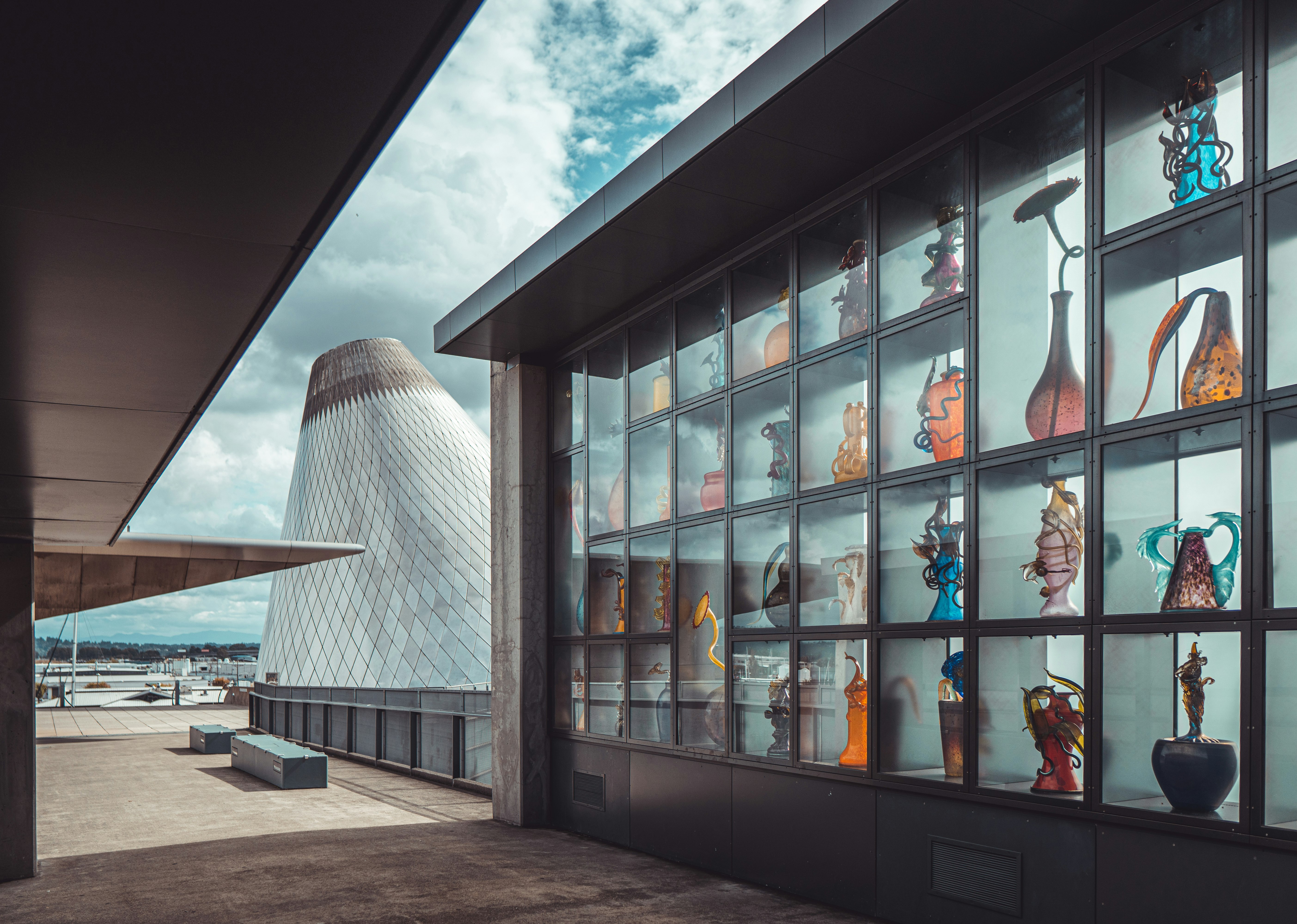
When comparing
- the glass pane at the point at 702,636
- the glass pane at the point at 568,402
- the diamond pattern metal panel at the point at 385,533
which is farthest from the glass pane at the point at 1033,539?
the diamond pattern metal panel at the point at 385,533

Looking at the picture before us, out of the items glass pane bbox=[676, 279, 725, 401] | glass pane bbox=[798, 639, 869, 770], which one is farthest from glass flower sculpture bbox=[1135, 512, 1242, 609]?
glass pane bbox=[676, 279, 725, 401]

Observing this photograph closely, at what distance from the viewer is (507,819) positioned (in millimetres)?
12156

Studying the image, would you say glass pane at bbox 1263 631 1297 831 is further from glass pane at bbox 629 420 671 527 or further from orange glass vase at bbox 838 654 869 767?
glass pane at bbox 629 420 671 527

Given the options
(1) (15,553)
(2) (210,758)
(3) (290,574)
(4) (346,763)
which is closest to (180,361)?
(1) (15,553)

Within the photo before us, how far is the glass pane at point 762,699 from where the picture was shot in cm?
871

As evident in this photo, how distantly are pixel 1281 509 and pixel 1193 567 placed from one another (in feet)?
1.89

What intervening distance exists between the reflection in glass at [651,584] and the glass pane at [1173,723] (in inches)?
195

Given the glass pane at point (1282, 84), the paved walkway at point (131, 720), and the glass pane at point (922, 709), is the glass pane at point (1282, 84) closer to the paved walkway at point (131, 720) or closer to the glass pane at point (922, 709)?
the glass pane at point (922, 709)

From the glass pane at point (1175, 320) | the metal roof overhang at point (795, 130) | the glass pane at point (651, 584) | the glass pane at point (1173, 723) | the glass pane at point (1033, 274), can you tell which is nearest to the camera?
the glass pane at point (1173, 723)

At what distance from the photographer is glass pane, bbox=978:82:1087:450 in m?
6.52

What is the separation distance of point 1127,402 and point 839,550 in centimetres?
275

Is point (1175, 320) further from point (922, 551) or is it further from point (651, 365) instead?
point (651, 365)

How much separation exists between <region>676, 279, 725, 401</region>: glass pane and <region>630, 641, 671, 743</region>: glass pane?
2.63 metres

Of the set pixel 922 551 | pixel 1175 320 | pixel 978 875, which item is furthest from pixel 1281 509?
pixel 978 875
